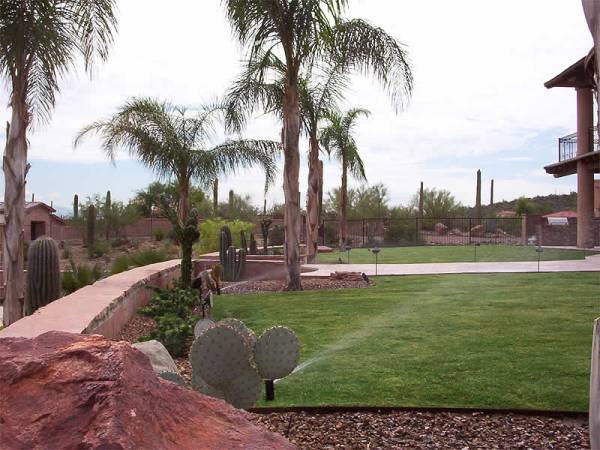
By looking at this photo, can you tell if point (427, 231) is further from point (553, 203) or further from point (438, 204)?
point (553, 203)

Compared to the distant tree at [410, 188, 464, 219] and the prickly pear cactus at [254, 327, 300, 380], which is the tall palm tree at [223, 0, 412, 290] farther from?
the distant tree at [410, 188, 464, 219]

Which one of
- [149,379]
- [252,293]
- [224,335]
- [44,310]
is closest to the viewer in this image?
[149,379]

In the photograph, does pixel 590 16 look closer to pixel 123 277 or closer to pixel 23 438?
pixel 23 438

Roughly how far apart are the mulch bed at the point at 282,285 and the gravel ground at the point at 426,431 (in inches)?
360

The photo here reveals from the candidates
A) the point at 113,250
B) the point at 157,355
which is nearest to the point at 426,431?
the point at 157,355

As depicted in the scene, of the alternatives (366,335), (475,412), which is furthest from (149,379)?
(366,335)

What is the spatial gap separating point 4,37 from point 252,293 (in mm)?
6367

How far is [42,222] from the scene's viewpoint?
41781mm

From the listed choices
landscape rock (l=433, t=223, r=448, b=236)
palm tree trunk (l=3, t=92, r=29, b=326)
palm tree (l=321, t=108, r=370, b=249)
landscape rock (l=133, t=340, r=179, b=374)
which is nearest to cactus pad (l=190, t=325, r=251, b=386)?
landscape rock (l=133, t=340, r=179, b=374)

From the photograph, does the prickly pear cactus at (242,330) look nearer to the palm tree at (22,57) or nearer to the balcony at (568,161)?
the palm tree at (22,57)

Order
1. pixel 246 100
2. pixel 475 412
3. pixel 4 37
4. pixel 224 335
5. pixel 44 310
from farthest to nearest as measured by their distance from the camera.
→ 1. pixel 246 100
2. pixel 4 37
3. pixel 44 310
4. pixel 475 412
5. pixel 224 335

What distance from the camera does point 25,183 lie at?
11.1 m

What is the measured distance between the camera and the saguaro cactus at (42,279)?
32.2 ft

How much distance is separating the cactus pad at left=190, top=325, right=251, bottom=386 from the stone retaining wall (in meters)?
1.44
